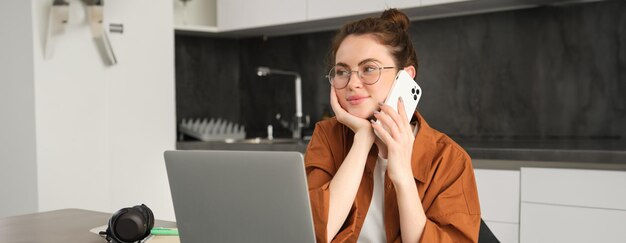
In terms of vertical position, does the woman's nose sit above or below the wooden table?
above

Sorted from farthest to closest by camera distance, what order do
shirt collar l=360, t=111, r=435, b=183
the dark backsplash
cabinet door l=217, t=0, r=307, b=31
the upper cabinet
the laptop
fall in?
cabinet door l=217, t=0, r=307, b=31, the upper cabinet, the dark backsplash, shirt collar l=360, t=111, r=435, b=183, the laptop

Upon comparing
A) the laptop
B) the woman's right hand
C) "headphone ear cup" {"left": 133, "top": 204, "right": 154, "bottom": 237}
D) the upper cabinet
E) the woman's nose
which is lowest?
"headphone ear cup" {"left": 133, "top": 204, "right": 154, "bottom": 237}

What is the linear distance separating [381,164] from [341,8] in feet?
6.38

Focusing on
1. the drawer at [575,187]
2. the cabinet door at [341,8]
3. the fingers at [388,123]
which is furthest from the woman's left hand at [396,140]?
the cabinet door at [341,8]

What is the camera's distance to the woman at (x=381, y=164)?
133 cm

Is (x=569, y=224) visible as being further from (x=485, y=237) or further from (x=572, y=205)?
(x=485, y=237)

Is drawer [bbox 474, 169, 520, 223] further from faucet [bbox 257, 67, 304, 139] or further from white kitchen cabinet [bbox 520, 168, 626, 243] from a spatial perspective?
faucet [bbox 257, 67, 304, 139]

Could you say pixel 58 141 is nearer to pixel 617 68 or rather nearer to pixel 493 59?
pixel 493 59

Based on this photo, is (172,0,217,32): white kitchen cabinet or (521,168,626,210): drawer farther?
(172,0,217,32): white kitchen cabinet

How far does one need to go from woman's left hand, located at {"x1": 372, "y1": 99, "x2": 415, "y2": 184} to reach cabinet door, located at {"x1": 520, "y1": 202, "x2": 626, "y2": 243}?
4.40 ft

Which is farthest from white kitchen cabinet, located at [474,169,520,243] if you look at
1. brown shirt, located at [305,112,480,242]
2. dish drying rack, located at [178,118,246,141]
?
dish drying rack, located at [178,118,246,141]

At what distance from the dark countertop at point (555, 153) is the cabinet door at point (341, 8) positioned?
2.56 ft

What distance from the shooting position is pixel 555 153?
99.3 inches

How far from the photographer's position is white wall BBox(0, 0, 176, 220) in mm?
3172
